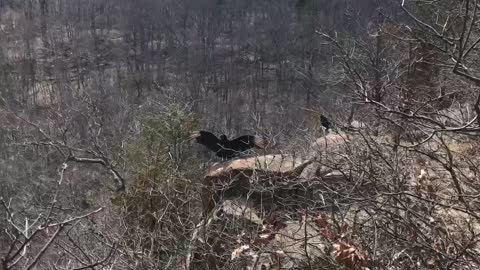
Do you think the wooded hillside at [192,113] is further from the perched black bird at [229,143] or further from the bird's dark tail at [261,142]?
the perched black bird at [229,143]

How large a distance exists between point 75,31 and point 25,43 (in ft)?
12.2

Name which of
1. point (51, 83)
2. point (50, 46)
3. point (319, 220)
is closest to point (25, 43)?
point (50, 46)

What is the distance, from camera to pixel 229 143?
9562mm

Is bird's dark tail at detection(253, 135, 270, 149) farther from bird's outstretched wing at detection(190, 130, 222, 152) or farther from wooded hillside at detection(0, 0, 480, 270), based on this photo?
bird's outstretched wing at detection(190, 130, 222, 152)

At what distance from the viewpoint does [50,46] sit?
4197 cm

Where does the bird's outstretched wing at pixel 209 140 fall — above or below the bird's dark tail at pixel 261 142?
below

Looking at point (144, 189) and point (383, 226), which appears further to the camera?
point (144, 189)

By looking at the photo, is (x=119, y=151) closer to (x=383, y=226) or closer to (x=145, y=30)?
(x=383, y=226)

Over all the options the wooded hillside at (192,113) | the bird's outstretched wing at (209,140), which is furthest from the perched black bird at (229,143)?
the wooded hillside at (192,113)

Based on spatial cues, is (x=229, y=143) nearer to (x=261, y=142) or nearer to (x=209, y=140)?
(x=209, y=140)

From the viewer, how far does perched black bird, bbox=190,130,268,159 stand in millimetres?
8984

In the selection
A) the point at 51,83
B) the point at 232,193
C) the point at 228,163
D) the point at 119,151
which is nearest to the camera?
the point at 232,193

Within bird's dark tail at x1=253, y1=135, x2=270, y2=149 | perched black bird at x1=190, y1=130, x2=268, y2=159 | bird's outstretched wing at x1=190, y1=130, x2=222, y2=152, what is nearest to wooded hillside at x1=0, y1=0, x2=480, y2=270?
bird's dark tail at x1=253, y1=135, x2=270, y2=149

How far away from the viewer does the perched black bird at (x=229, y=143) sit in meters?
8.98
